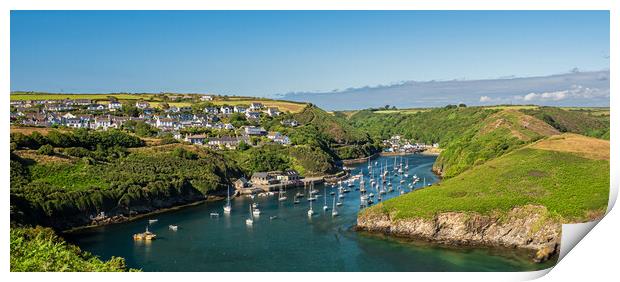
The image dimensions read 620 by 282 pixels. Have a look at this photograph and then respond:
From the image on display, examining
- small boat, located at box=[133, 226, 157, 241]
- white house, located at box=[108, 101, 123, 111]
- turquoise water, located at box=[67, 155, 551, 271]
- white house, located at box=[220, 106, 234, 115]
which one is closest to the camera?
turquoise water, located at box=[67, 155, 551, 271]

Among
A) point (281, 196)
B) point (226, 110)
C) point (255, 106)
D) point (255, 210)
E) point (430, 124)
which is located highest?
point (255, 106)

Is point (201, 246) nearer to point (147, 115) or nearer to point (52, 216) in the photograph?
point (52, 216)

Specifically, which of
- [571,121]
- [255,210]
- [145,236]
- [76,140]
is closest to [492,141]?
[255,210]

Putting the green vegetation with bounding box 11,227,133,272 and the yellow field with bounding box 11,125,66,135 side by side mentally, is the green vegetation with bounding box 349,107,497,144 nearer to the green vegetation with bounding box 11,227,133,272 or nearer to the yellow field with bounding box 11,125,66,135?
the yellow field with bounding box 11,125,66,135

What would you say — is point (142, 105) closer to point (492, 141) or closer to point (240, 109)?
point (240, 109)

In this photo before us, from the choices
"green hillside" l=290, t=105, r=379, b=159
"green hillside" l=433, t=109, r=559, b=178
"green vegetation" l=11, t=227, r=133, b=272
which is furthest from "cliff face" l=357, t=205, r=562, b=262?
"green hillside" l=290, t=105, r=379, b=159

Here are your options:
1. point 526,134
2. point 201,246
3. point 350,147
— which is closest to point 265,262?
point 201,246
